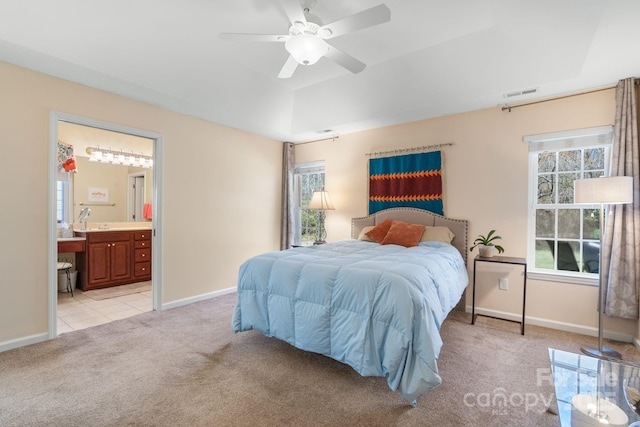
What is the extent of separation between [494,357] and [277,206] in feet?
12.5

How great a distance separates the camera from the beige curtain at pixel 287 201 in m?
5.17

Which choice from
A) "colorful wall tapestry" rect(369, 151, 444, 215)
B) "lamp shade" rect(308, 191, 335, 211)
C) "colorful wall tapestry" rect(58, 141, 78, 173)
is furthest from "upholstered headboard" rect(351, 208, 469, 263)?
"colorful wall tapestry" rect(58, 141, 78, 173)

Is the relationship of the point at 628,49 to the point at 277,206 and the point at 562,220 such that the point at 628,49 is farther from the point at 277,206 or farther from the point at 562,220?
the point at 277,206

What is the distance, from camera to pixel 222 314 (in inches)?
134

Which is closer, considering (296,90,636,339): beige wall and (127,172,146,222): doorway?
(296,90,636,339): beige wall

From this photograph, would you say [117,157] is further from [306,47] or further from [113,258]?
[306,47]

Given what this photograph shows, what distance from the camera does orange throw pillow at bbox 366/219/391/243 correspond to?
382cm

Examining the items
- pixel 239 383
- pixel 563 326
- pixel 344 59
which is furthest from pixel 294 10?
pixel 563 326

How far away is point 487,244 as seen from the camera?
3281mm

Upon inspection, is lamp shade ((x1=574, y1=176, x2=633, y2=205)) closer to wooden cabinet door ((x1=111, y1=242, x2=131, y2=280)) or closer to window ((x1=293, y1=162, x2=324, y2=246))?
window ((x1=293, y1=162, x2=324, y2=246))

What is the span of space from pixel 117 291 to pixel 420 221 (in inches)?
181

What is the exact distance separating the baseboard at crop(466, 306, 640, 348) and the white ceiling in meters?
2.43

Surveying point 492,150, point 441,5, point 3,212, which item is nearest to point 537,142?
point 492,150

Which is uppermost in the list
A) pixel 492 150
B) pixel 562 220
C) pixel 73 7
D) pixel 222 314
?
pixel 73 7
